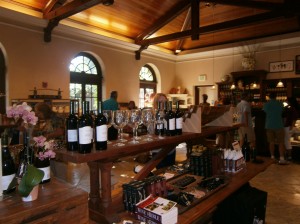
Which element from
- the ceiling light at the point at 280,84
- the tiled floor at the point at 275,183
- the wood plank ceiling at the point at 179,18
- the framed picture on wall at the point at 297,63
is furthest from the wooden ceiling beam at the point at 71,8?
the framed picture on wall at the point at 297,63

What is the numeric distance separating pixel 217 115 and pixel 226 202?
849 mm

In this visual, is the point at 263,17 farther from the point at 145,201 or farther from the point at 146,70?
the point at 145,201

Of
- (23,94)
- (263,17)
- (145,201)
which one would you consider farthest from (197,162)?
(263,17)

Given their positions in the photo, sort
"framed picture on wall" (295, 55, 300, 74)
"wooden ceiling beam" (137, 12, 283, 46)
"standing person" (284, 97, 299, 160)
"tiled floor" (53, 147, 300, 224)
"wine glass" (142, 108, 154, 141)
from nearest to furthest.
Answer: "wine glass" (142, 108, 154, 141) → "tiled floor" (53, 147, 300, 224) → "standing person" (284, 97, 299, 160) → "wooden ceiling beam" (137, 12, 283, 46) → "framed picture on wall" (295, 55, 300, 74)

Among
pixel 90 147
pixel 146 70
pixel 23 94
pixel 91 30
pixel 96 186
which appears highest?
pixel 91 30

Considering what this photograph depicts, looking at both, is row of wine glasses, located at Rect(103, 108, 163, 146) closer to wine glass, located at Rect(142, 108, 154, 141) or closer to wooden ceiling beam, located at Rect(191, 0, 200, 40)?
wine glass, located at Rect(142, 108, 154, 141)

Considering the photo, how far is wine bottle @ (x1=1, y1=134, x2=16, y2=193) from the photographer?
3.41ft

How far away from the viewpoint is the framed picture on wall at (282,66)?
772 cm

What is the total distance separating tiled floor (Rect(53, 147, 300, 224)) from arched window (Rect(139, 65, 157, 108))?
13.5ft

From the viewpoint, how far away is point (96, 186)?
1545 millimetres

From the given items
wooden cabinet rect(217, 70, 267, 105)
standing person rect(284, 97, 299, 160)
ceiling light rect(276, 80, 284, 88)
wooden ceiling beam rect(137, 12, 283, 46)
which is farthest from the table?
ceiling light rect(276, 80, 284, 88)

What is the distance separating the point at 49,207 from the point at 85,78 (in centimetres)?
674

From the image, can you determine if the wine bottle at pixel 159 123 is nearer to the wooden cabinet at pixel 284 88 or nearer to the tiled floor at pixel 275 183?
the tiled floor at pixel 275 183

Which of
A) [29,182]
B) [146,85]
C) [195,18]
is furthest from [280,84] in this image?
[29,182]
